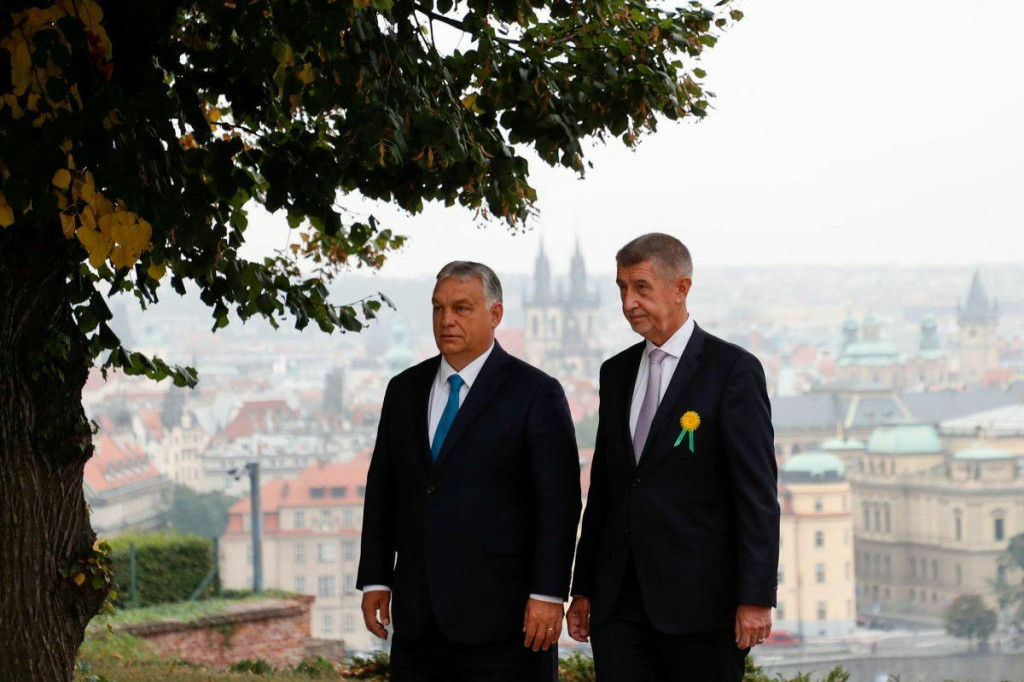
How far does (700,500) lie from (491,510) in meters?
0.48

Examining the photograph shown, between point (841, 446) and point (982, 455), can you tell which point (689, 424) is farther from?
point (841, 446)

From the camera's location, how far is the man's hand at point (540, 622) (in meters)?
3.04

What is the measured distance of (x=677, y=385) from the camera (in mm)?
3041

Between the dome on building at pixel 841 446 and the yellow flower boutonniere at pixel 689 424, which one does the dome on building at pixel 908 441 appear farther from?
the yellow flower boutonniere at pixel 689 424

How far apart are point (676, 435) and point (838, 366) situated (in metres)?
115

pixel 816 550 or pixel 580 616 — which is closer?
pixel 580 616

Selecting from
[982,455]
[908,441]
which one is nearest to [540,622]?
[982,455]

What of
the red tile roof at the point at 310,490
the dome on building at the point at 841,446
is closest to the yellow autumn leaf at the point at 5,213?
the red tile roof at the point at 310,490

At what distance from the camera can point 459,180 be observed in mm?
4332

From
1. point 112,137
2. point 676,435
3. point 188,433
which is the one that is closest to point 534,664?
point 676,435

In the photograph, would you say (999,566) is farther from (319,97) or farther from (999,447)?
(319,97)

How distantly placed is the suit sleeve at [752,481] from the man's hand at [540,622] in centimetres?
41

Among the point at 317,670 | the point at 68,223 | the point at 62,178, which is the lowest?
the point at 317,670

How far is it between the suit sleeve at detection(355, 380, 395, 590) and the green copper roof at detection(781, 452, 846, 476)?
285 feet
